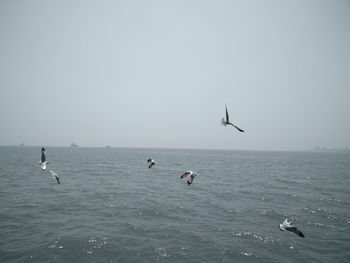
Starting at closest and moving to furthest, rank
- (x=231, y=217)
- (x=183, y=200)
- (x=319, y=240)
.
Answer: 1. (x=319, y=240)
2. (x=231, y=217)
3. (x=183, y=200)

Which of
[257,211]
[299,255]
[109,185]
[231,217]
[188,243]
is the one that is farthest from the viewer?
[109,185]

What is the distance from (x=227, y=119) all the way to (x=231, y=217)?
16.5 metres

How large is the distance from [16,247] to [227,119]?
16614 mm

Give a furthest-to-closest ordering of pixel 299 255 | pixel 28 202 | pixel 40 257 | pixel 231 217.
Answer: pixel 28 202 < pixel 231 217 < pixel 299 255 < pixel 40 257

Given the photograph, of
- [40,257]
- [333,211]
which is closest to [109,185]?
[40,257]

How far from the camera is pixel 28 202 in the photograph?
1199 inches

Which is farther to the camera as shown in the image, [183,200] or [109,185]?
[109,185]

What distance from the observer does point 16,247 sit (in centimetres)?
1767

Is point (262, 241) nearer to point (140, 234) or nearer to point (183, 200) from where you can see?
point (140, 234)

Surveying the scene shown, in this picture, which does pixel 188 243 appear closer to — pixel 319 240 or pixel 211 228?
pixel 211 228

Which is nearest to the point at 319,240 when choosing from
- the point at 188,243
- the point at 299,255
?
the point at 299,255

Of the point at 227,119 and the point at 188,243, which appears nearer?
the point at 227,119

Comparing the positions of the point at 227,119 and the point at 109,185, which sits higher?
the point at 227,119

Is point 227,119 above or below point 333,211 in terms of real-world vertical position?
above
